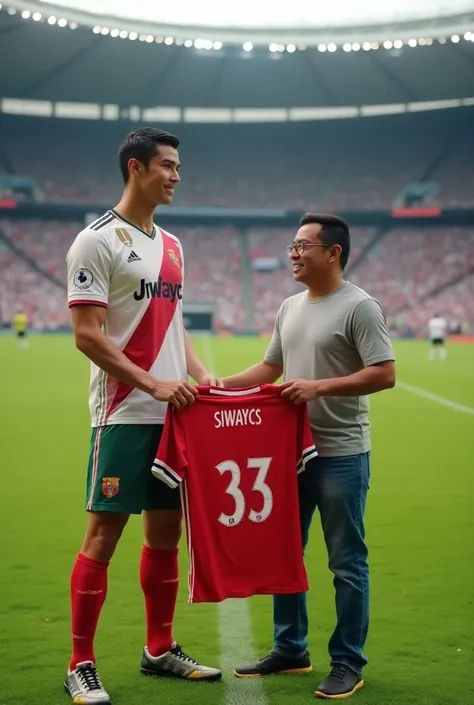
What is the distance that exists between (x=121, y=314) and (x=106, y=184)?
49.0 meters

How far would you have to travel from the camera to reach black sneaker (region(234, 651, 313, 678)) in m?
3.69

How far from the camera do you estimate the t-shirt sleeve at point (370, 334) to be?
3.47 meters

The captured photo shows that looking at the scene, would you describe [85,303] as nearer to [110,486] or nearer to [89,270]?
[89,270]

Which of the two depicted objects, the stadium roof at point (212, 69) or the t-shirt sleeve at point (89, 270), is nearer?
the t-shirt sleeve at point (89, 270)

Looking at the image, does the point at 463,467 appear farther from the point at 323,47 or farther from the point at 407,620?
the point at 323,47

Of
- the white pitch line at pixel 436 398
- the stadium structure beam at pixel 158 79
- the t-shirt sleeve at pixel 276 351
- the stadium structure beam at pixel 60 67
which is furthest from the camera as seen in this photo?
the stadium structure beam at pixel 158 79

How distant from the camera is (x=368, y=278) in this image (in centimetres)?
4794

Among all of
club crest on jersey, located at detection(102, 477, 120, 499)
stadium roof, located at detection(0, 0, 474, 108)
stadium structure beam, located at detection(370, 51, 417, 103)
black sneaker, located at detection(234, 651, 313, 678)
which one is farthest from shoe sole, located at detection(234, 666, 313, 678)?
stadium structure beam, located at detection(370, 51, 417, 103)

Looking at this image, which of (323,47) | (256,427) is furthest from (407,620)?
(323,47)

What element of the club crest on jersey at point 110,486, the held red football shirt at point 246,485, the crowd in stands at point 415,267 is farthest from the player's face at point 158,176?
the crowd in stands at point 415,267

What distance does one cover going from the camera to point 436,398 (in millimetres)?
15219

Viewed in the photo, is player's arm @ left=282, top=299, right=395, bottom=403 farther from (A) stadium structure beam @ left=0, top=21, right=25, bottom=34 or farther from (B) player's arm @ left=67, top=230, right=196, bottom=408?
(A) stadium structure beam @ left=0, top=21, right=25, bottom=34

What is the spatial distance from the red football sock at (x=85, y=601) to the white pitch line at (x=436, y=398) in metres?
10.4

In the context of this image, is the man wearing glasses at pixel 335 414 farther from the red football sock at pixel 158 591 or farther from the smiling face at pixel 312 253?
the red football sock at pixel 158 591
